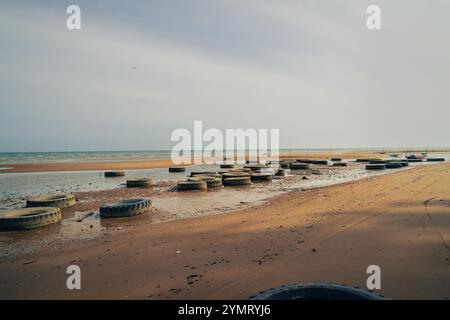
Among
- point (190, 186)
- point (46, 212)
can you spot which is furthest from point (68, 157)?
point (46, 212)

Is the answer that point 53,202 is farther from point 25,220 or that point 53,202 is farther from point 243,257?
point 243,257

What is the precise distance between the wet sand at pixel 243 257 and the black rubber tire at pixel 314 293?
2.39 feet

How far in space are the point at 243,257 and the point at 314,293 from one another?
2.37 meters

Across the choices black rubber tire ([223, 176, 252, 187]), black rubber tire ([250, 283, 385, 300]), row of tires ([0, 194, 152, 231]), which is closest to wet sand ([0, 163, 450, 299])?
black rubber tire ([250, 283, 385, 300])

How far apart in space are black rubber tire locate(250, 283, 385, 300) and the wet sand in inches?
28.6

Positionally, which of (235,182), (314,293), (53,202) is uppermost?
(314,293)

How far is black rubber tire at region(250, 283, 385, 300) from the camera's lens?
3947 millimetres

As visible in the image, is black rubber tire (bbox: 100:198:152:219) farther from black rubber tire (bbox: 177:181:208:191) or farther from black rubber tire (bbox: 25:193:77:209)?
black rubber tire (bbox: 177:181:208:191)

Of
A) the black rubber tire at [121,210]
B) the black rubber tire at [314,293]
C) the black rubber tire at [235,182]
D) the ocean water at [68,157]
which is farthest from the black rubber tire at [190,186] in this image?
the ocean water at [68,157]

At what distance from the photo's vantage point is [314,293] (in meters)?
4.09

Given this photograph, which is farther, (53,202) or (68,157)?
(68,157)

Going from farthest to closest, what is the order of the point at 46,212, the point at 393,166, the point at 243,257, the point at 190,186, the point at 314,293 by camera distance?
the point at 393,166, the point at 190,186, the point at 46,212, the point at 243,257, the point at 314,293

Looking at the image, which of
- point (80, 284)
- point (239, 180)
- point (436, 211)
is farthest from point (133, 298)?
point (239, 180)

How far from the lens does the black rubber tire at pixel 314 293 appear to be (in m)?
3.95
